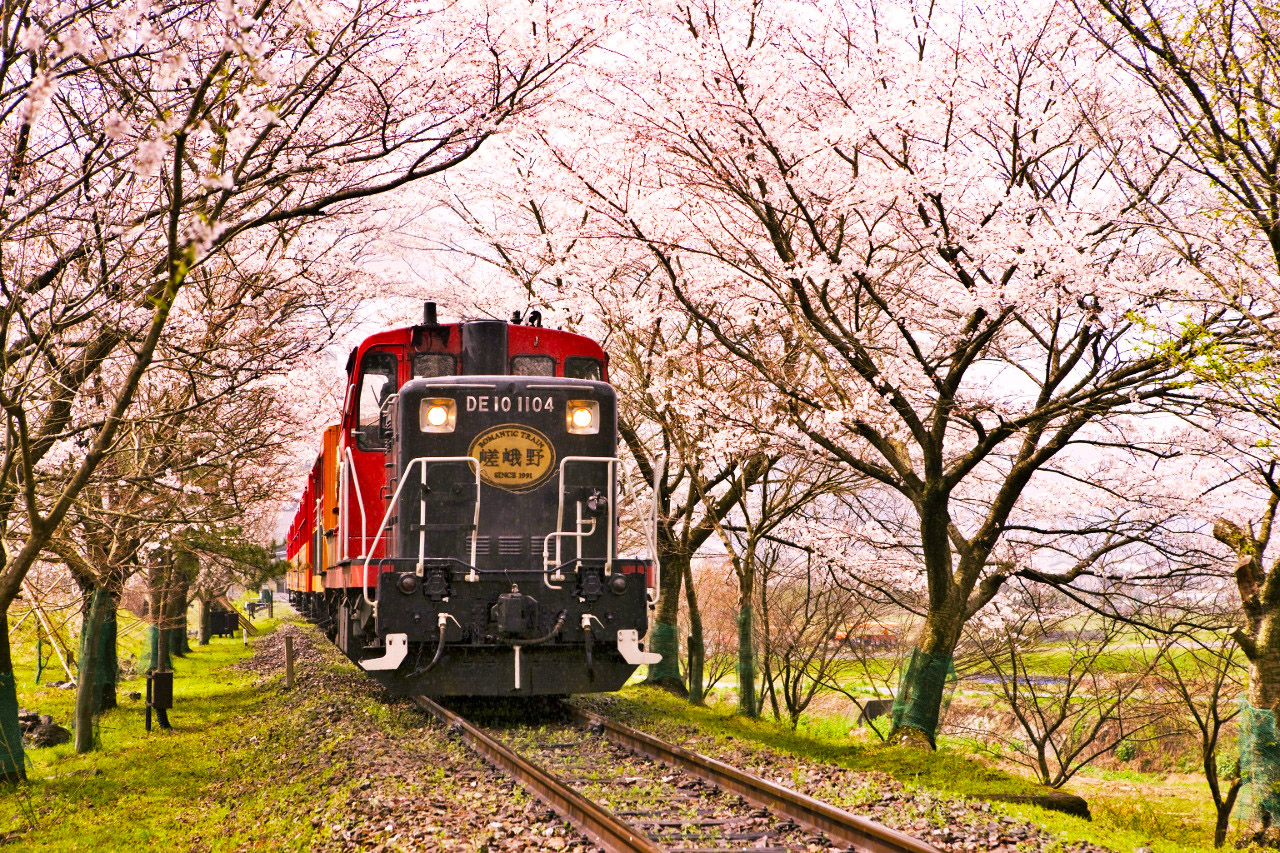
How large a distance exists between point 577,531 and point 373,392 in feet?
8.40

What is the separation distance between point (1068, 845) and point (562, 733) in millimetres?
5589

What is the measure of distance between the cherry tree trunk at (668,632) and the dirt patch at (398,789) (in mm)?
5345

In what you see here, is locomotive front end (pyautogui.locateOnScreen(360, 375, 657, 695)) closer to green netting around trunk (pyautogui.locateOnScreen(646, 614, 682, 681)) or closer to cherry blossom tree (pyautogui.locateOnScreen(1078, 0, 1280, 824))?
cherry blossom tree (pyautogui.locateOnScreen(1078, 0, 1280, 824))

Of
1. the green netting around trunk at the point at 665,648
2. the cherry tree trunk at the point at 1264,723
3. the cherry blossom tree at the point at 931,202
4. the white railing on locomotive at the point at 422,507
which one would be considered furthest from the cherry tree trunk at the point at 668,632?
the cherry tree trunk at the point at 1264,723

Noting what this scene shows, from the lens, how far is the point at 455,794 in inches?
305

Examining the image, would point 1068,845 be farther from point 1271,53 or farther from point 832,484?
point 832,484

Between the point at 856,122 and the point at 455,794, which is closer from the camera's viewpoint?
the point at 455,794

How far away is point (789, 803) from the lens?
6828mm

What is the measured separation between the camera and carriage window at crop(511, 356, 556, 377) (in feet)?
34.5

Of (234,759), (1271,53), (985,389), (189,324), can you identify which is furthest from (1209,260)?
(234,759)

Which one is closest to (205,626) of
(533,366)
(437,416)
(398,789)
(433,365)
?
(433,365)

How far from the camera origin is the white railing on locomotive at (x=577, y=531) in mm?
9414

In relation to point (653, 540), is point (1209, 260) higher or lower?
higher

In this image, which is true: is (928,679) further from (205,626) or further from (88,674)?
(205,626)
